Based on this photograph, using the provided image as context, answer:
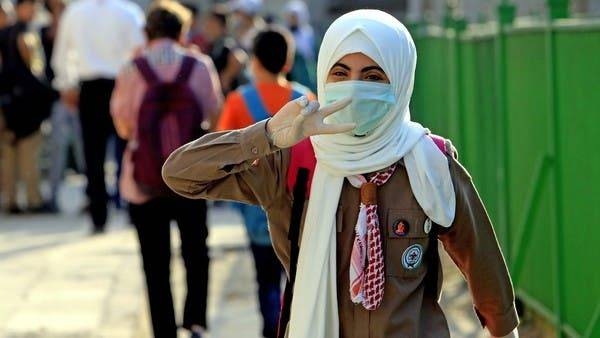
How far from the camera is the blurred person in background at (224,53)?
14023mm

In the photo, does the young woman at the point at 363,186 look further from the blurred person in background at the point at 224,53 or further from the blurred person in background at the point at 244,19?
the blurred person in background at the point at 244,19

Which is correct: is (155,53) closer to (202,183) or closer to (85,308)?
(85,308)

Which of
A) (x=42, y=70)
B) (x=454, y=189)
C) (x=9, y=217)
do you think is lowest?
(x=9, y=217)

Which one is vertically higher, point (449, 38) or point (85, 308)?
point (449, 38)

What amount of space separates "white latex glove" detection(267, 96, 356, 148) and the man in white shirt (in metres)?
9.08

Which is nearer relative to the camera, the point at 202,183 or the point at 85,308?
the point at 202,183

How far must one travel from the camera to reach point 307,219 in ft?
13.6

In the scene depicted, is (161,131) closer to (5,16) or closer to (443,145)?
(443,145)

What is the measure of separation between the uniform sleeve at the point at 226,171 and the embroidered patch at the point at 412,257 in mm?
372

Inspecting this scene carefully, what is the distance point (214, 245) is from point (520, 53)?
4.38 metres

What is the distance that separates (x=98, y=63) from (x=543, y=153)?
225 inches

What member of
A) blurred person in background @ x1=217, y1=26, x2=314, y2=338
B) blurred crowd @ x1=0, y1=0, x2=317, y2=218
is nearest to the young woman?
blurred person in background @ x1=217, y1=26, x2=314, y2=338

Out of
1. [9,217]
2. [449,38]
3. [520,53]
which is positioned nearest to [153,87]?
[520,53]

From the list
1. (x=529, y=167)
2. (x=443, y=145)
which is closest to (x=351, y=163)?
(x=443, y=145)
